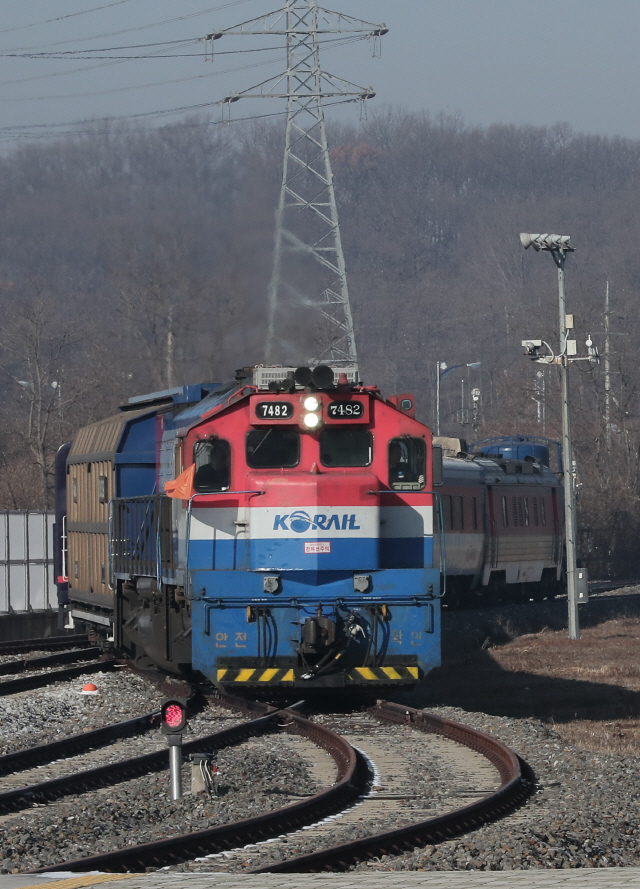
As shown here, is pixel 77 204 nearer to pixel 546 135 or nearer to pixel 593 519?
pixel 593 519

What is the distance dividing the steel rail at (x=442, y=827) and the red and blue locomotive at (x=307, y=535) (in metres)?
1.76

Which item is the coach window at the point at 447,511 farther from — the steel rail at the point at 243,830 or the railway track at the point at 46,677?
the steel rail at the point at 243,830

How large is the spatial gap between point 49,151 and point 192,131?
20.7 feet

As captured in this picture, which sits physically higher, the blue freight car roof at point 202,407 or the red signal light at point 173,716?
the blue freight car roof at point 202,407

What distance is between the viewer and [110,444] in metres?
17.3

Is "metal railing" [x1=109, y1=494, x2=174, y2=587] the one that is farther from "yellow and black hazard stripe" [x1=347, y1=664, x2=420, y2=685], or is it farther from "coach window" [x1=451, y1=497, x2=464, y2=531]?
"coach window" [x1=451, y1=497, x2=464, y2=531]

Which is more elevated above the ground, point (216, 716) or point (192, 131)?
point (192, 131)

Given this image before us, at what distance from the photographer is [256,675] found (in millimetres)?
12492

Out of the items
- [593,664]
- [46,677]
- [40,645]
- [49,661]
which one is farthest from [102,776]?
[40,645]

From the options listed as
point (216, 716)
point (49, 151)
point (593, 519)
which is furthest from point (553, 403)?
point (216, 716)

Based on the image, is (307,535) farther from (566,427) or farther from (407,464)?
(566,427)

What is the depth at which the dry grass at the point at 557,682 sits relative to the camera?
45.2 feet

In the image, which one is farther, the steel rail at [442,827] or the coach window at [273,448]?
the coach window at [273,448]

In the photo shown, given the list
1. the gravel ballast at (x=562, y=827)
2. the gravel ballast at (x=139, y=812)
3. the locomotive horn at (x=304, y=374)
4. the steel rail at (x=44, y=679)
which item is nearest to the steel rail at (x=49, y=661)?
the steel rail at (x=44, y=679)
